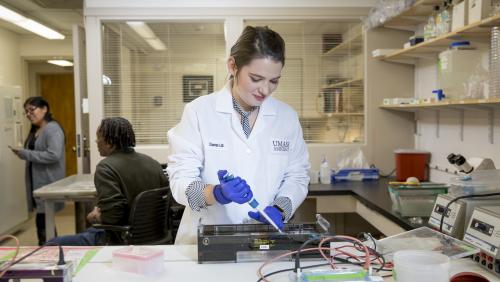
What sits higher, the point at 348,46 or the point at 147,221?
the point at 348,46

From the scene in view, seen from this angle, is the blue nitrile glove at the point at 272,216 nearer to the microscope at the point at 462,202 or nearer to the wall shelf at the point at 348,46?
the microscope at the point at 462,202

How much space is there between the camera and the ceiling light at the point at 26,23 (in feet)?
14.1

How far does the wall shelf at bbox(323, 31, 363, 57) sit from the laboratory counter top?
107 centimetres

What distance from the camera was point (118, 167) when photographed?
2268 mm

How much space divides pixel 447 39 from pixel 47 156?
3031mm

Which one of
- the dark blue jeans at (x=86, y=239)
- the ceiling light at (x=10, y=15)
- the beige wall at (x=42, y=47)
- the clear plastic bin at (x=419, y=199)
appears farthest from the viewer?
the beige wall at (x=42, y=47)

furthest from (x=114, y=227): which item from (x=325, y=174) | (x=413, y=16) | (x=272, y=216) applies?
(x=413, y=16)

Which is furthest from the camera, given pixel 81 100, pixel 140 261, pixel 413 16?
pixel 81 100

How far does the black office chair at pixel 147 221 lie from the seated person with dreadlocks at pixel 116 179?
68mm

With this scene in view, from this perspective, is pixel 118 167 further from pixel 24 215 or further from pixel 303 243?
pixel 24 215

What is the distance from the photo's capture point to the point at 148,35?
3.43m

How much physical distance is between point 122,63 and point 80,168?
0.91 metres

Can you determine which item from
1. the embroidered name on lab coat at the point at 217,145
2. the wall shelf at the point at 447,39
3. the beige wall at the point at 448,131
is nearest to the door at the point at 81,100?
the embroidered name on lab coat at the point at 217,145

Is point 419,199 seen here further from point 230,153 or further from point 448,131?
point 230,153
